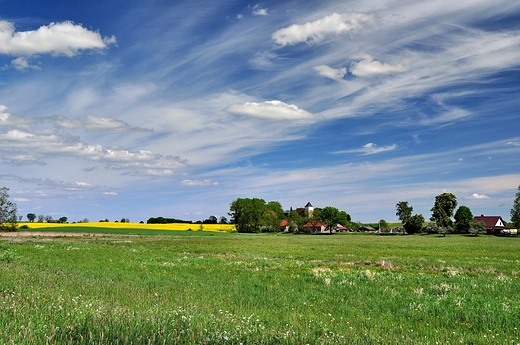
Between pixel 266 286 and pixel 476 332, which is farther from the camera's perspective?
pixel 266 286

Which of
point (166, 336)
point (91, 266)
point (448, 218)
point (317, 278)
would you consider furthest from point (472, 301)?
point (448, 218)

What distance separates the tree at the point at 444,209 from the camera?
131 m

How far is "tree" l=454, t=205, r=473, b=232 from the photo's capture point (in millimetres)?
142625

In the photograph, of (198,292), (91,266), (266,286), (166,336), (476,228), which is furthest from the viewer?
(476,228)

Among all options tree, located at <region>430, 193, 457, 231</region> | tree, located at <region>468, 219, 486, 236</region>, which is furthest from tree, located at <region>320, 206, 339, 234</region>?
tree, located at <region>468, 219, 486, 236</region>

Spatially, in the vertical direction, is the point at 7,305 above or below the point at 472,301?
above

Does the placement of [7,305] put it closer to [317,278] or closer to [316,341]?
[316,341]

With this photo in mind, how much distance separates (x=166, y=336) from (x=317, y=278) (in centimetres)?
1327

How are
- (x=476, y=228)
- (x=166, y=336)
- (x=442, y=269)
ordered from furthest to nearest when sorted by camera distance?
(x=476, y=228) → (x=442, y=269) → (x=166, y=336)

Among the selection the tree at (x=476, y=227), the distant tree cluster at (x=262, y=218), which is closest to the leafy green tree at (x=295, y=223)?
the distant tree cluster at (x=262, y=218)

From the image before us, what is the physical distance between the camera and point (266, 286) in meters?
16.0

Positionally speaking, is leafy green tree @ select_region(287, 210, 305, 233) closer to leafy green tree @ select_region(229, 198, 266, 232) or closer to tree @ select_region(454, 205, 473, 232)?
leafy green tree @ select_region(229, 198, 266, 232)

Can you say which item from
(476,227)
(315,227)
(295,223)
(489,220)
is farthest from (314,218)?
(489,220)

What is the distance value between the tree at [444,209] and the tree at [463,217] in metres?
11.4
